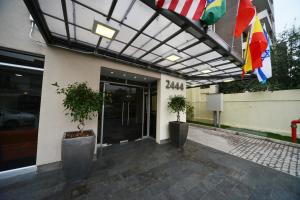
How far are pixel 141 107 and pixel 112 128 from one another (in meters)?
1.77

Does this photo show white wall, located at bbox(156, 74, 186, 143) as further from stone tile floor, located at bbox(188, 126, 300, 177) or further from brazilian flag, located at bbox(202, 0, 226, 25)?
brazilian flag, located at bbox(202, 0, 226, 25)

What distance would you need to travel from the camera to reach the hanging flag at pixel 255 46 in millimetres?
3854

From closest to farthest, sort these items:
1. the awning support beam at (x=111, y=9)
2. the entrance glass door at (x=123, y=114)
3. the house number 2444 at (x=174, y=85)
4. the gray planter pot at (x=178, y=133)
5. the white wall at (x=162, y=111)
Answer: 1. the awning support beam at (x=111, y=9)
2. the gray planter pot at (x=178, y=133)
3. the entrance glass door at (x=123, y=114)
4. the white wall at (x=162, y=111)
5. the house number 2444 at (x=174, y=85)

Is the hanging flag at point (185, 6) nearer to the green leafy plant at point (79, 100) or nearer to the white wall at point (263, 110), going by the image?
the green leafy plant at point (79, 100)

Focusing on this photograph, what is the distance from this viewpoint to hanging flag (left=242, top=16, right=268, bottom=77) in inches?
152

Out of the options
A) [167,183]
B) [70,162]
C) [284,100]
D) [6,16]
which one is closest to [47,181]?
[70,162]

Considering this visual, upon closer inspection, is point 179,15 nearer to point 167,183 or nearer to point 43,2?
point 43,2

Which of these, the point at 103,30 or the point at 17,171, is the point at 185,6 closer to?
the point at 103,30

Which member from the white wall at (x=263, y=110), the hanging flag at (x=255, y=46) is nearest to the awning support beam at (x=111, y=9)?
the hanging flag at (x=255, y=46)

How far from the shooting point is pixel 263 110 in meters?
7.32

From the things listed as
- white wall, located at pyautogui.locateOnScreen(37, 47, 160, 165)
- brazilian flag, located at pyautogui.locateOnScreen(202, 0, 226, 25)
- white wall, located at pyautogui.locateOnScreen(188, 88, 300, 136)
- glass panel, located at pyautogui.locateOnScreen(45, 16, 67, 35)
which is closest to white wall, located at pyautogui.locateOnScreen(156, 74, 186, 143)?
white wall, located at pyautogui.locateOnScreen(37, 47, 160, 165)

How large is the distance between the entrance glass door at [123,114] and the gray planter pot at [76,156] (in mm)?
2136

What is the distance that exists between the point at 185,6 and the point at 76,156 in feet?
12.5

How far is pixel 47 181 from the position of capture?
2594 mm
